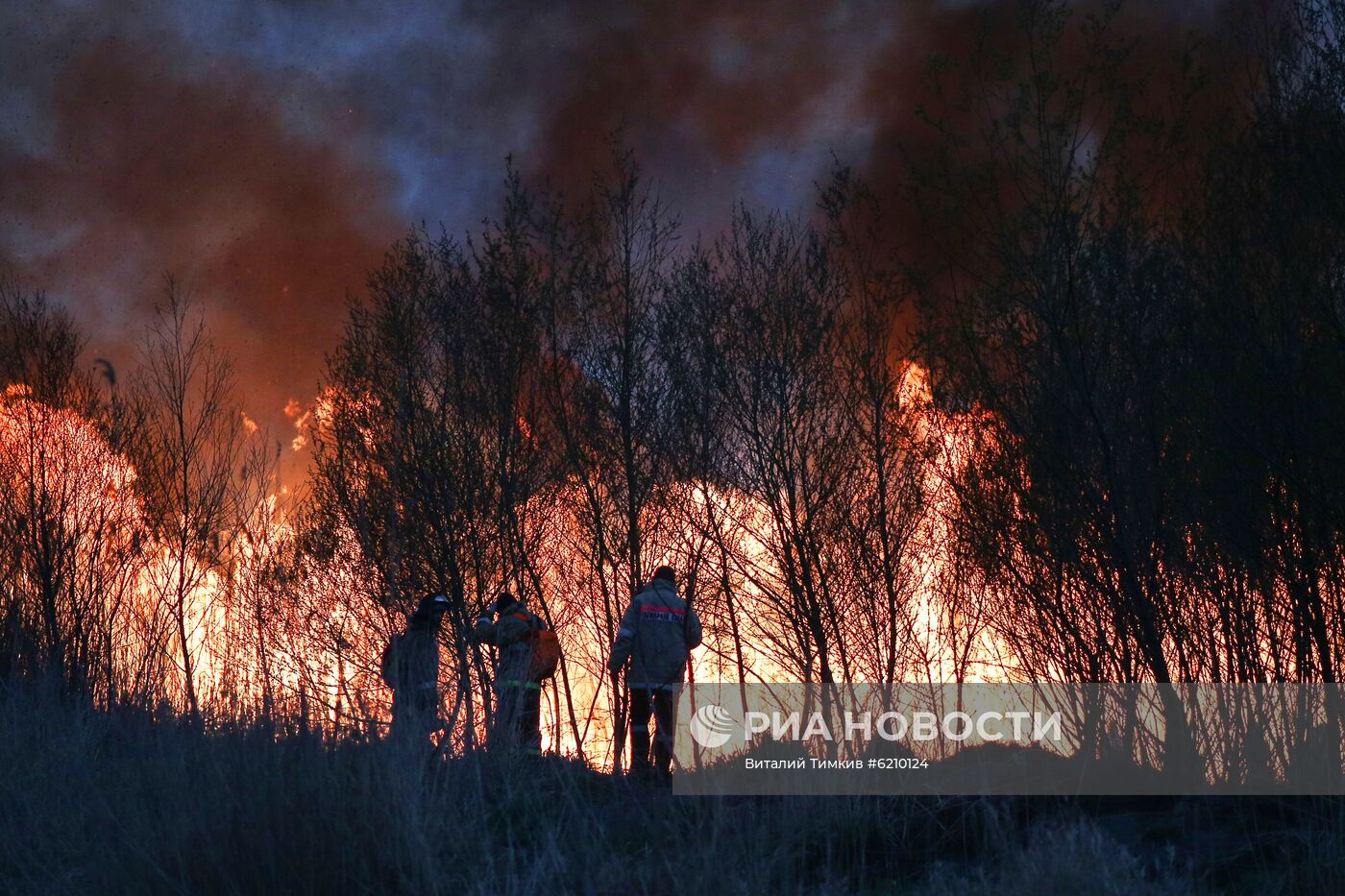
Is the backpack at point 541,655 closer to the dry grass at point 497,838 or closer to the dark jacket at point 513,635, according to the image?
the dark jacket at point 513,635

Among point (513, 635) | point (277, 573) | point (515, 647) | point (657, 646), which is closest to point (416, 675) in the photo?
point (513, 635)

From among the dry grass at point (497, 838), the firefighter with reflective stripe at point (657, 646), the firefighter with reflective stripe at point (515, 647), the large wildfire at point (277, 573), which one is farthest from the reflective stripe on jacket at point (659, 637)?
the large wildfire at point (277, 573)

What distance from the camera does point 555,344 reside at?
1894 centimetres

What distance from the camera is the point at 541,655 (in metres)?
10.7

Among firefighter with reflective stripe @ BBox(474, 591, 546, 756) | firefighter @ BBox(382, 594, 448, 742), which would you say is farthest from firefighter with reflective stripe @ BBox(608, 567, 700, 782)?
firefighter @ BBox(382, 594, 448, 742)

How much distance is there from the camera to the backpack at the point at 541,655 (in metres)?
10.4

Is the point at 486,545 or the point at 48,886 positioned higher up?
the point at 486,545

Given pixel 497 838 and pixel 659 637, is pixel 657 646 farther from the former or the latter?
pixel 497 838

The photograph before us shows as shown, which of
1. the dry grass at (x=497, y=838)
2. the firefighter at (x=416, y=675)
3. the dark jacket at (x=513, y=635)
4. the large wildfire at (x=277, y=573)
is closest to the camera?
the dry grass at (x=497, y=838)

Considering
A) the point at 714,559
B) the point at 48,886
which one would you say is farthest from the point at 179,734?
the point at 714,559

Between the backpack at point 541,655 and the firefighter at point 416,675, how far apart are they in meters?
0.83

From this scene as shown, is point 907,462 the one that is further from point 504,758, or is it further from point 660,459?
point 504,758

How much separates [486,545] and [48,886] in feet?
41.6

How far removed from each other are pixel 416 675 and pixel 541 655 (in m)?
1.91
